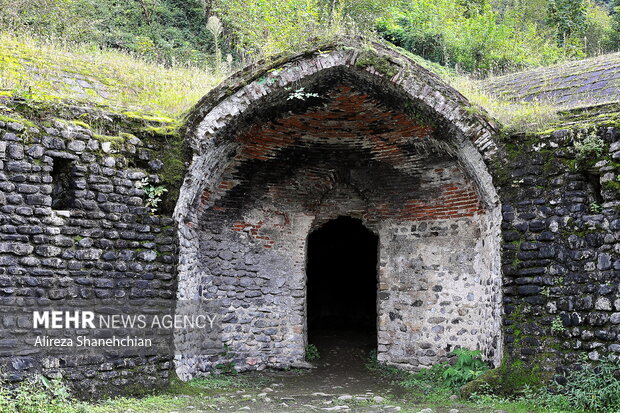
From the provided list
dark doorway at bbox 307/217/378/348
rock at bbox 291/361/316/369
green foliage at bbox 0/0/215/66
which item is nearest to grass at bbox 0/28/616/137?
green foliage at bbox 0/0/215/66

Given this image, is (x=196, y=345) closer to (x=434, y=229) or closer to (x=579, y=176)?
(x=434, y=229)

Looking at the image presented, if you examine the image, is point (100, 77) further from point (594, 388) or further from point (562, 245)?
point (594, 388)

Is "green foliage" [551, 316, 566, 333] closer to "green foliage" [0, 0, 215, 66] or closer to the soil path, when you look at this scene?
the soil path

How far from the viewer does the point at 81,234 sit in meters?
6.48

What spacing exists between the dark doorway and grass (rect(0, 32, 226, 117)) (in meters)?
4.82

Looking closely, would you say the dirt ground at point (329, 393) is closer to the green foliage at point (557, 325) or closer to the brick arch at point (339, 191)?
the brick arch at point (339, 191)

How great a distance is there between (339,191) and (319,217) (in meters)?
0.58

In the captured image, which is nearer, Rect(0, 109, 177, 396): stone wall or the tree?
Rect(0, 109, 177, 396): stone wall

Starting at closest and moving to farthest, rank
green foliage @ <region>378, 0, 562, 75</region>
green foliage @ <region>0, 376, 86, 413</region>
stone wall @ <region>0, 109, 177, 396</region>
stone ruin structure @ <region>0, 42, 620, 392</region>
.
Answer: green foliage @ <region>0, 376, 86, 413</region> → stone wall @ <region>0, 109, 177, 396</region> → stone ruin structure @ <region>0, 42, 620, 392</region> → green foliage @ <region>378, 0, 562, 75</region>

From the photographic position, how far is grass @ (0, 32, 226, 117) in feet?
27.7

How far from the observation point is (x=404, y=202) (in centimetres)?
925

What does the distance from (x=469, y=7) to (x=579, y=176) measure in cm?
1763

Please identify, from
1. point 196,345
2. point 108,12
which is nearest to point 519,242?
point 196,345

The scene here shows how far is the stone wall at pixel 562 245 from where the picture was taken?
6.30 metres
